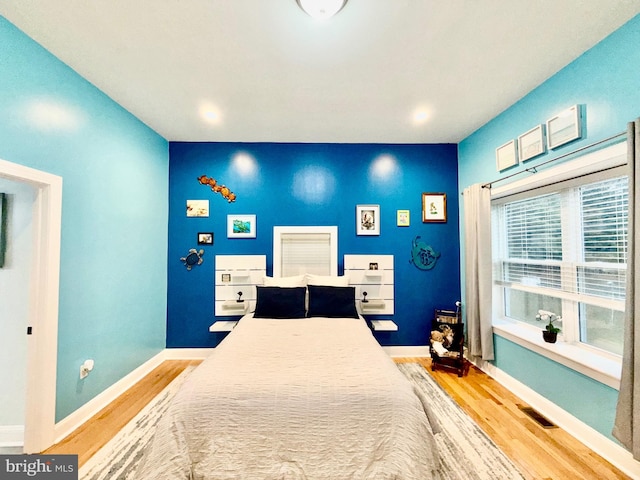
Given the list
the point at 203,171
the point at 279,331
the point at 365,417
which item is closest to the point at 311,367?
the point at 365,417

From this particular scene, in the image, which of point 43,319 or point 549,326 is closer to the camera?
point 43,319

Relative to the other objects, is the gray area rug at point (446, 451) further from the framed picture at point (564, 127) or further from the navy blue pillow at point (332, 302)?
the framed picture at point (564, 127)

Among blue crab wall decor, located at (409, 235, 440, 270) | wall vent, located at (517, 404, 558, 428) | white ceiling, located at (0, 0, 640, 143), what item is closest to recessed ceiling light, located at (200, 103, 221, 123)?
white ceiling, located at (0, 0, 640, 143)

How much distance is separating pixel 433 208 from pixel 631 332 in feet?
7.30

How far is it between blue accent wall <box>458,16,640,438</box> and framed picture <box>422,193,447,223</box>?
2.96 ft

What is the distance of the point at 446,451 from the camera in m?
1.79

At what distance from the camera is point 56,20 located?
5.29ft

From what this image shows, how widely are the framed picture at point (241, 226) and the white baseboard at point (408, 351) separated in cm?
235

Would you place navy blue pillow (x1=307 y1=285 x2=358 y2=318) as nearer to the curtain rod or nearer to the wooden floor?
the wooden floor

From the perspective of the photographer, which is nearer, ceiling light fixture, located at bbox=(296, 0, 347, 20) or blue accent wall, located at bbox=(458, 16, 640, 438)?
ceiling light fixture, located at bbox=(296, 0, 347, 20)

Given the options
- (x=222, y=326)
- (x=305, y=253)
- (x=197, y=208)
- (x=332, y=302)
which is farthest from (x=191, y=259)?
(x=332, y=302)

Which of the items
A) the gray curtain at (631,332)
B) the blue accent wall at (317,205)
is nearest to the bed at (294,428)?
the gray curtain at (631,332)

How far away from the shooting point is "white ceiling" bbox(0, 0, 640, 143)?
60.4 inches

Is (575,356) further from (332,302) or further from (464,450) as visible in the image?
(332,302)
